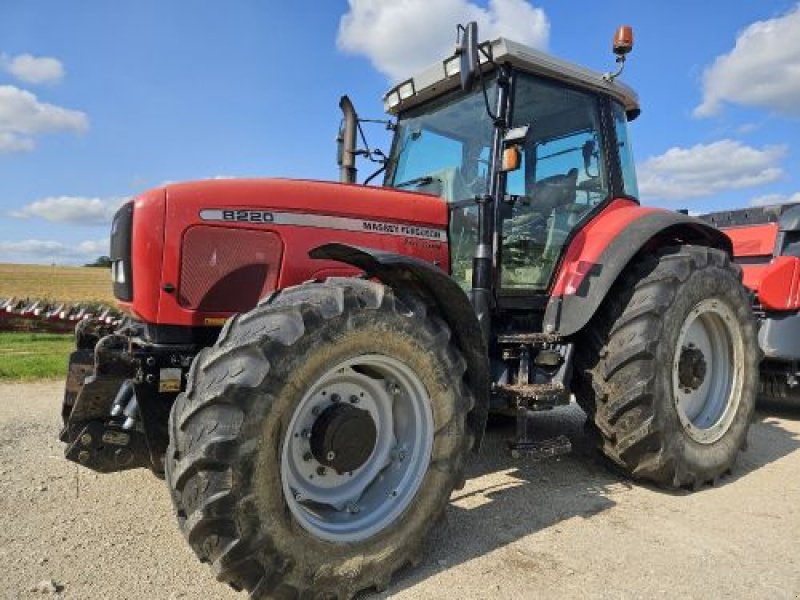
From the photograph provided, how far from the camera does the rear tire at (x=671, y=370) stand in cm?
381

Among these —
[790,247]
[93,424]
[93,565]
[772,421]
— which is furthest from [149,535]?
[790,247]

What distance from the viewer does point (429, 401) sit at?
2932 millimetres

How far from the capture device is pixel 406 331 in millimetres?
2828

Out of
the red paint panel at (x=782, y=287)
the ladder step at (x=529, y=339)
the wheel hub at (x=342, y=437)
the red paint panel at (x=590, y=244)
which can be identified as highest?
the red paint panel at (x=590, y=244)

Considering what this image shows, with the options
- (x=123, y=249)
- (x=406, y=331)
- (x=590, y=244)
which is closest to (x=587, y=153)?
(x=590, y=244)

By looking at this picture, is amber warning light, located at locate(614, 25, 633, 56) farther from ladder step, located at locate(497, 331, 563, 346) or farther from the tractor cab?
ladder step, located at locate(497, 331, 563, 346)

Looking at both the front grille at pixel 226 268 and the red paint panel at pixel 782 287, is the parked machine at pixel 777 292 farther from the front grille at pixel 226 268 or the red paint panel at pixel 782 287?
the front grille at pixel 226 268

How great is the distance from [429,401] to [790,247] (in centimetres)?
495

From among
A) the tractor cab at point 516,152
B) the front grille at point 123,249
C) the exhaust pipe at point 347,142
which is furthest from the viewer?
the exhaust pipe at point 347,142

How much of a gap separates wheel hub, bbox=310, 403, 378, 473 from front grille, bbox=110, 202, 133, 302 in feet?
3.90

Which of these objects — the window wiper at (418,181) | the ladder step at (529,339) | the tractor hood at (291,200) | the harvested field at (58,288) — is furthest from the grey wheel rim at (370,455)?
the harvested field at (58,288)

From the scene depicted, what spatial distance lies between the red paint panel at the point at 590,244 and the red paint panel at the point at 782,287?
6.68ft

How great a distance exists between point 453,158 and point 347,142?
0.88 meters

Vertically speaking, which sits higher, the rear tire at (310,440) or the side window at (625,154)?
the side window at (625,154)
